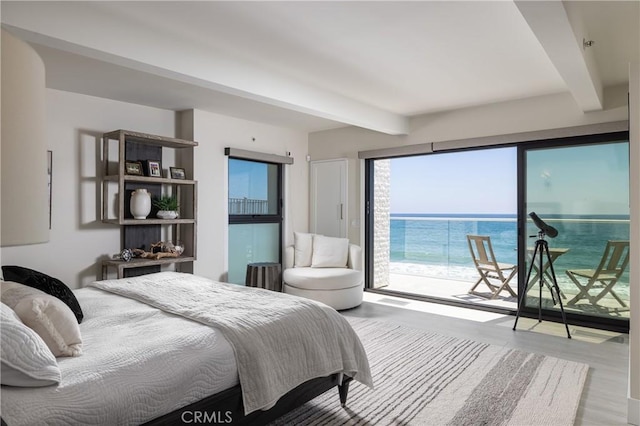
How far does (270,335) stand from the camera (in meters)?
2.10

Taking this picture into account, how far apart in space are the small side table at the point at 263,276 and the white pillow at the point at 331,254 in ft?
1.86

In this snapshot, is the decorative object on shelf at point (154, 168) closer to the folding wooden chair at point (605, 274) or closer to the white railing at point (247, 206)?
the white railing at point (247, 206)

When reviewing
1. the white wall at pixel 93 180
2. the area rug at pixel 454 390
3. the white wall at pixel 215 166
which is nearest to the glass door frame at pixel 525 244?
the area rug at pixel 454 390

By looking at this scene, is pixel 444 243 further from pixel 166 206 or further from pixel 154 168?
pixel 154 168

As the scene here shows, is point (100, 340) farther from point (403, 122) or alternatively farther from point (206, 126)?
point (403, 122)

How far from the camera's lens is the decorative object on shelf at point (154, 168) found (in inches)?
175

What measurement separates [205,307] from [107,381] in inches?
33.4

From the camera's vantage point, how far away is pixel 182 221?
15.0 ft

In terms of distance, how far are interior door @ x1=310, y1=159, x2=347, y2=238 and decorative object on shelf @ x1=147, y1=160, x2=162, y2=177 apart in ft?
8.10

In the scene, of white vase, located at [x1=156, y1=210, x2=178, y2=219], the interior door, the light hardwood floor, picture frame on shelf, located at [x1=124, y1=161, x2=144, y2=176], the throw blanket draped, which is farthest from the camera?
the interior door

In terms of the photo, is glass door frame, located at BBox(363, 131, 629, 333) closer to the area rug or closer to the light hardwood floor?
the light hardwood floor

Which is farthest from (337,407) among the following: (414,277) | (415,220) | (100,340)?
(415,220)

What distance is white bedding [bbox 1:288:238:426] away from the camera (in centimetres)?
139

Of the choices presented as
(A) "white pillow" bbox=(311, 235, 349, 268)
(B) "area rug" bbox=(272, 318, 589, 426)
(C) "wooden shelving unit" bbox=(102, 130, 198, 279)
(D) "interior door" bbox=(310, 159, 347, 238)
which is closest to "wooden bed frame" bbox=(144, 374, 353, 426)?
(B) "area rug" bbox=(272, 318, 589, 426)
